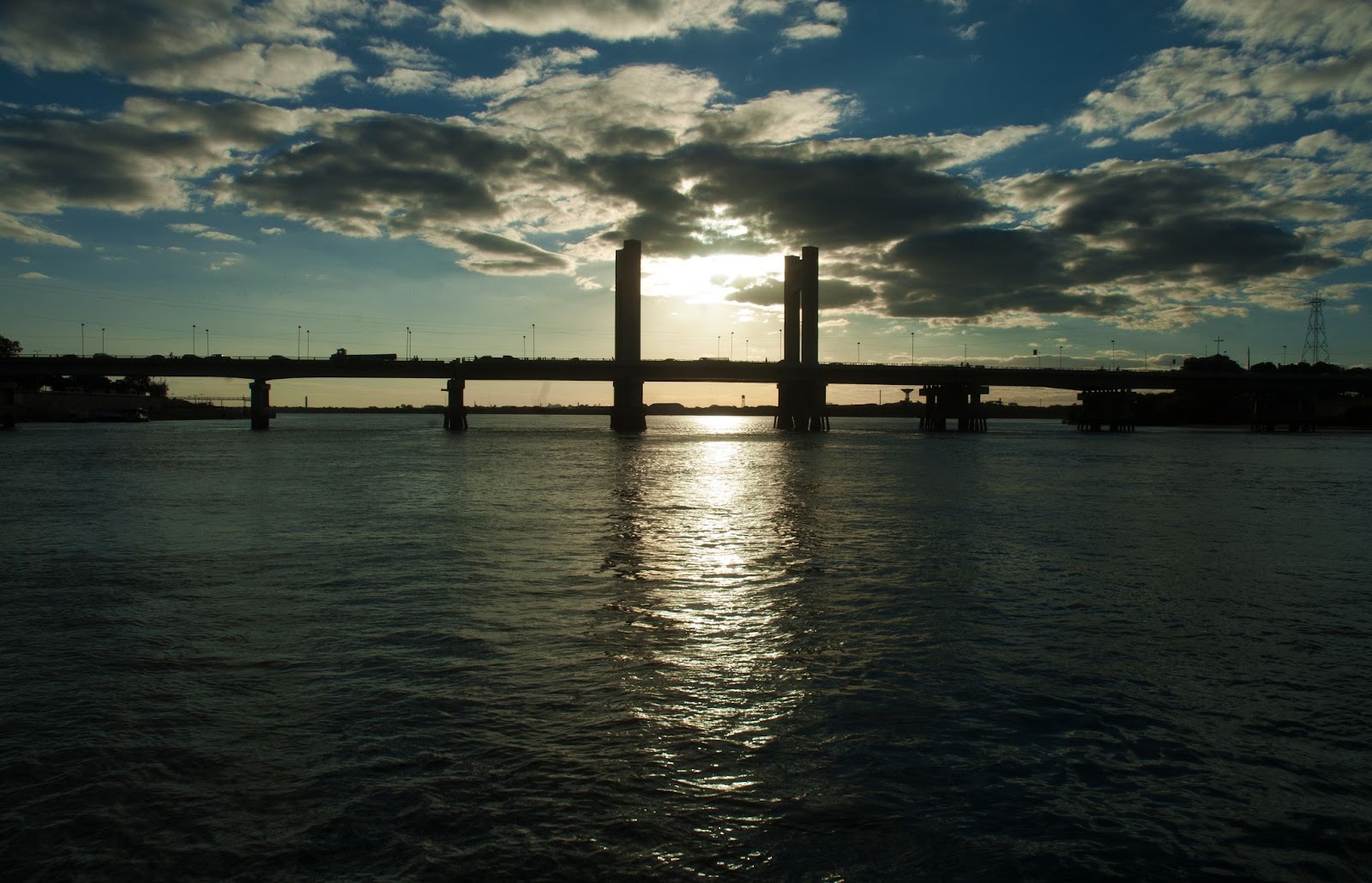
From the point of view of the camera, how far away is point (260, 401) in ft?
425

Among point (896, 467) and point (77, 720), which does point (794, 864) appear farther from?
point (896, 467)

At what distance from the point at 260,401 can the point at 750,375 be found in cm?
7821

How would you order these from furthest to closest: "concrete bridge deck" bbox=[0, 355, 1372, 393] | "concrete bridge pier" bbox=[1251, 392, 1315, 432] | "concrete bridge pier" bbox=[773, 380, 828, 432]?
"concrete bridge pier" bbox=[1251, 392, 1315, 432] < "concrete bridge pier" bbox=[773, 380, 828, 432] < "concrete bridge deck" bbox=[0, 355, 1372, 393]

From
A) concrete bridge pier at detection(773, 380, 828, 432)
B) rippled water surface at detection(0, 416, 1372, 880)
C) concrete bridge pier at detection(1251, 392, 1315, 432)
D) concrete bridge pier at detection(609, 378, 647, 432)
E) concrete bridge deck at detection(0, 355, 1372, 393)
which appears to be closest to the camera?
rippled water surface at detection(0, 416, 1372, 880)

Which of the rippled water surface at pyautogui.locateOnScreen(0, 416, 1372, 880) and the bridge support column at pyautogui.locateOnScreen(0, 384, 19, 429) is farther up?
the bridge support column at pyautogui.locateOnScreen(0, 384, 19, 429)

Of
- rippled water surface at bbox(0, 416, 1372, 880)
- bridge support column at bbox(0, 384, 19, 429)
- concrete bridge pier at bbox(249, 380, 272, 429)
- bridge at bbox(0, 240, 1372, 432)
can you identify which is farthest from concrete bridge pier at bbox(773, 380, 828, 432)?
rippled water surface at bbox(0, 416, 1372, 880)

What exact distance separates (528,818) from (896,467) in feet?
169

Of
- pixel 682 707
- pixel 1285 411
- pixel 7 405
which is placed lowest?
pixel 682 707

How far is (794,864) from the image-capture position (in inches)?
214

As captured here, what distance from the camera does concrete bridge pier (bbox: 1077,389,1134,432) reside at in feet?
523

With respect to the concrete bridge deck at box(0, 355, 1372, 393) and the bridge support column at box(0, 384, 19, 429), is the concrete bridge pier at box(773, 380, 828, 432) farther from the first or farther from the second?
the bridge support column at box(0, 384, 19, 429)

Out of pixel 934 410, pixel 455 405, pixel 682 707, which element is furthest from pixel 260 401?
pixel 682 707

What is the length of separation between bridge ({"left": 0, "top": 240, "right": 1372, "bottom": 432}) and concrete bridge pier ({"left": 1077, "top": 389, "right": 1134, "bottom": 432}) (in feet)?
0.72

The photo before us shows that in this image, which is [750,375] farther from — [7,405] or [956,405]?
[7,405]
